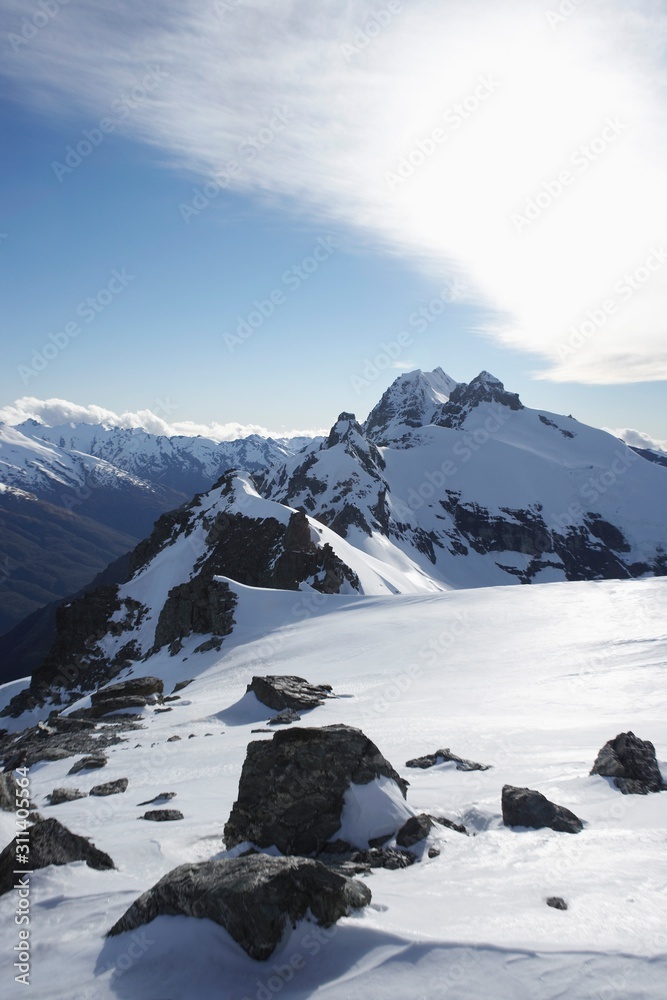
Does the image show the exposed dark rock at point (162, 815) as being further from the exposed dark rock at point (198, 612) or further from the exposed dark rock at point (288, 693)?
the exposed dark rock at point (198, 612)

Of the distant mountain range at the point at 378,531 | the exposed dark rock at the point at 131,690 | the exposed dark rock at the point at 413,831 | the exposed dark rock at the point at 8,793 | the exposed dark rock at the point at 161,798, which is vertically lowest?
the exposed dark rock at the point at 131,690

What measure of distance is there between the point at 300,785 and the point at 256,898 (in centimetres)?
277

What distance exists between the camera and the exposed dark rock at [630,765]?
8.20 meters

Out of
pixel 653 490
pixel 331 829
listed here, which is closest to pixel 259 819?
pixel 331 829

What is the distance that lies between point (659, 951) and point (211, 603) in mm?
36977

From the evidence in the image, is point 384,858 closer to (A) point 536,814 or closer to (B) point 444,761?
(A) point 536,814

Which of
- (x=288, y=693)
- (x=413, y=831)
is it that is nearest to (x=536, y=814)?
(x=413, y=831)

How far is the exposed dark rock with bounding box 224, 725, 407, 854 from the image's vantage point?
730 cm

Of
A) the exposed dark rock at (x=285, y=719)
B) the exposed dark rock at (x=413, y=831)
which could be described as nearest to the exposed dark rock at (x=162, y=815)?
the exposed dark rock at (x=413, y=831)

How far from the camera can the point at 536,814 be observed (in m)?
7.15

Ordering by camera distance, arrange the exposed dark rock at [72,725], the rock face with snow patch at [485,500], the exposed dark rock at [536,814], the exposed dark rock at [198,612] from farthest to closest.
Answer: the rock face with snow patch at [485,500] < the exposed dark rock at [198,612] < the exposed dark rock at [72,725] < the exposed dark rock at [536,814]

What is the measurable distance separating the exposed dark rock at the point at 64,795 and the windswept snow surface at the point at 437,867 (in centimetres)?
40

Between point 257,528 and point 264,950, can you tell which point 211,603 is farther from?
point 264,950

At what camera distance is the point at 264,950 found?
4590mm
